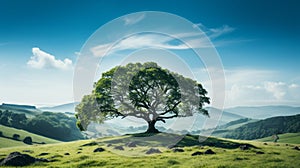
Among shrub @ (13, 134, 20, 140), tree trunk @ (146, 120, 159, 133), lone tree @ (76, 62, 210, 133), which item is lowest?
shrub @ (13, 134, 20, 140)

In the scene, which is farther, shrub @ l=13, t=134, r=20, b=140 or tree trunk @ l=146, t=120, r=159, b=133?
shrub @ l=13, t=134, r=20, b=140

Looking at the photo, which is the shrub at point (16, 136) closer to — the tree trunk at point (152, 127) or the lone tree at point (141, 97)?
the lone tree at point (141, 97)

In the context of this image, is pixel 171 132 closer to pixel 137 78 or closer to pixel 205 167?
pixel 137 78

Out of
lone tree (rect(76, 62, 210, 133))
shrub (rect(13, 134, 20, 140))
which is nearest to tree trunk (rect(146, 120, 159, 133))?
lone tree (rect(76, 62, 210, 133))

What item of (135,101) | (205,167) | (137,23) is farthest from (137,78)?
(205,167)

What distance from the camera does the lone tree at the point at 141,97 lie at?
132 ft

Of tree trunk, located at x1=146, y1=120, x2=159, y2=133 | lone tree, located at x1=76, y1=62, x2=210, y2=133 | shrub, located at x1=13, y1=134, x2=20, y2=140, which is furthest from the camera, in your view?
shrub, located at x1=13, y1=134, x2=20, y2=140

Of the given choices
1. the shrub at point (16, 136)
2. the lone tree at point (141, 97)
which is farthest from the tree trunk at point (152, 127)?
the shrub at point (16, 136)

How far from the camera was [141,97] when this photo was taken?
39625 mm

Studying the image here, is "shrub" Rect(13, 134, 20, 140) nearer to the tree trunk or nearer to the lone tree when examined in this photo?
the lone tree

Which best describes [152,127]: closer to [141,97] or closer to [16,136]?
[141,97]

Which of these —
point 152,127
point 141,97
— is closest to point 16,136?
point 152,127

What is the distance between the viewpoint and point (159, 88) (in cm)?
4116

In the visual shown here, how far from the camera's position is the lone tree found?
40156 millimetres
